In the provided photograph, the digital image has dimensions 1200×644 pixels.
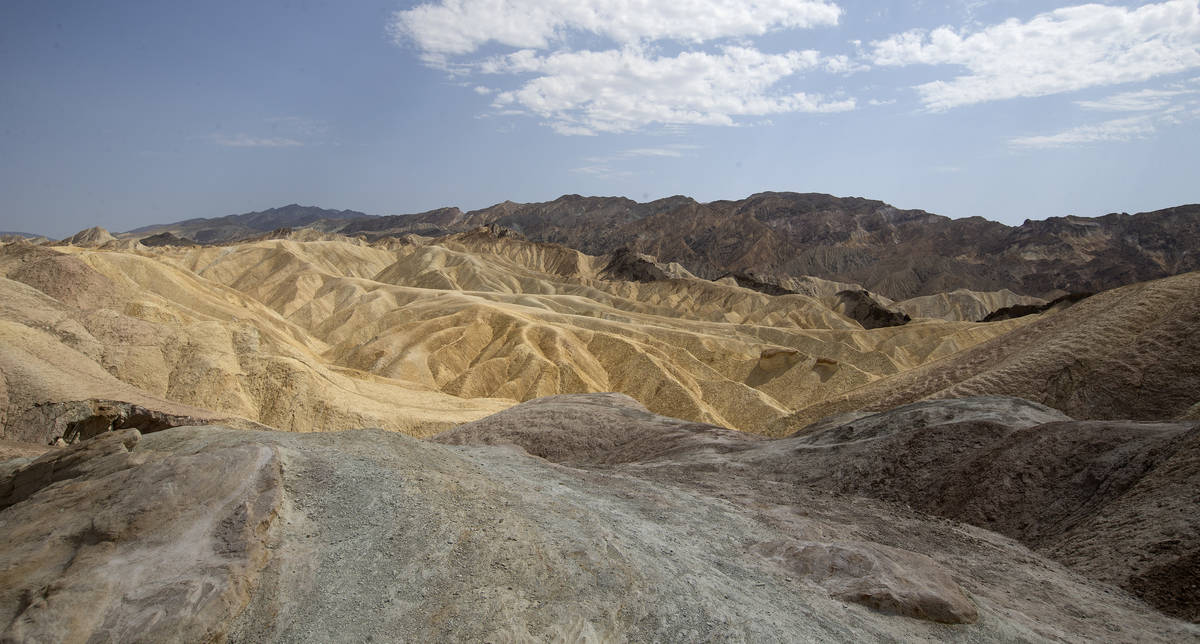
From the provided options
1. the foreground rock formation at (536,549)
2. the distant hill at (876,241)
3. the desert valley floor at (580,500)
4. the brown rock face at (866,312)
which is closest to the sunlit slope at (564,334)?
the brown rock face at (866,312)

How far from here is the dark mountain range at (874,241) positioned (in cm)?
9669

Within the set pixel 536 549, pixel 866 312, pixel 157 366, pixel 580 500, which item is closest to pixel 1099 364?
pixel 580 500

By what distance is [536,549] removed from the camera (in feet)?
22.0

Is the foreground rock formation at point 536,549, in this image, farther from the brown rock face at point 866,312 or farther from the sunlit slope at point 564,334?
the brown rock face at point 866,312

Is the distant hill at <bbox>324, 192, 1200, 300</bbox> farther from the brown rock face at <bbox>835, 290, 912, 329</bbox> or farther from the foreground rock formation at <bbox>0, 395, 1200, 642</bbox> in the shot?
the foreground rock formation at <bbox>0, 395, 1200, 642</bbox>

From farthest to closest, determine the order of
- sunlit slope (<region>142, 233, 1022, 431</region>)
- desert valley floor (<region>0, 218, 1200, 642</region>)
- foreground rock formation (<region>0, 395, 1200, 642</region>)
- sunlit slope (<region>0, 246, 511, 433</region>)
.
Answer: sunlit slope (<region>142, 233, 1022, 431</region>), sunlit slope (<region>0, 246, 511, 433</region>), desert valley floor (<region>0, 218, 1200, 642</region>), foreground rock formation (<region>0, 395, 1200, 642</region>)

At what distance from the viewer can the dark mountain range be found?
96.7 m

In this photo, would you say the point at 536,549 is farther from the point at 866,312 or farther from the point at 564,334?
the point at 866,312

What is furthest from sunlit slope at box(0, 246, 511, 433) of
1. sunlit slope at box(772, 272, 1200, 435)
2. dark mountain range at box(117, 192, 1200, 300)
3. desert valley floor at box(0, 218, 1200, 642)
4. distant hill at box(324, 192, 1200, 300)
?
distant hill at box(324, 192, 1200, 300)

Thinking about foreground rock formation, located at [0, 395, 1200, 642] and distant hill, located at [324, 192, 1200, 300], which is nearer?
foreground rock formation, located at [0, 395, 1200, 642]

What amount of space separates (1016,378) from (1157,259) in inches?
3897

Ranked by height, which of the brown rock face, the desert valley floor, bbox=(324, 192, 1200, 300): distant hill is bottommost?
the brown rock face

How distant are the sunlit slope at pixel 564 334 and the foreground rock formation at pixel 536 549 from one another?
23.6 meters

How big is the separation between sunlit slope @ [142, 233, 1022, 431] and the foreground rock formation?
2363 centimetres
